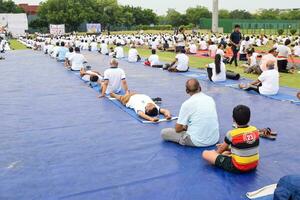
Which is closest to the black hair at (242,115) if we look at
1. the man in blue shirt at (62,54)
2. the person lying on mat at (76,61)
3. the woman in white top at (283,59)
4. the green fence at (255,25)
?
the woman in white top at (283,59)

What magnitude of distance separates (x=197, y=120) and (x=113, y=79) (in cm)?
433

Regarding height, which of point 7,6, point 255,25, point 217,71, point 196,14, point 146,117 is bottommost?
point 146,117

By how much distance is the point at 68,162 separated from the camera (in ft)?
15.3

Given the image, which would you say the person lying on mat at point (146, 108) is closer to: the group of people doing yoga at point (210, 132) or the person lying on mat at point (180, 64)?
the group of people doing yoga at point (210, 132)

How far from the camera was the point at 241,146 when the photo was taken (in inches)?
158

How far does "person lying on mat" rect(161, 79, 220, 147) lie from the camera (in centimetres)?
476

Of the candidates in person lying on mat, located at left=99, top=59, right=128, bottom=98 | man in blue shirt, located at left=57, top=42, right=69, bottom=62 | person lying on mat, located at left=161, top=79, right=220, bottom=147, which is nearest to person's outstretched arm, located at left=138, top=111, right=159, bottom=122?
person lying on mat, located at left=161, top=79, right=220, bottom=147

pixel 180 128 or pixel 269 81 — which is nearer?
pixel 180 128

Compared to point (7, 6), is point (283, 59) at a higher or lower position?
lower

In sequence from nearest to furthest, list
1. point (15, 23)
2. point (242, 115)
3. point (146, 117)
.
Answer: point (242, 115) < point (146, 117) < point (15, 23)

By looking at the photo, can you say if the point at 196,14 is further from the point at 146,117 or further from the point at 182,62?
the point at 146,117

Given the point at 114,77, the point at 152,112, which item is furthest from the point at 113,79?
the point at 152,112

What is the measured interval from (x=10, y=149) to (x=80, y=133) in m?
1.15

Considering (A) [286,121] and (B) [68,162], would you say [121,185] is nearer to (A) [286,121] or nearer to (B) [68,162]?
(B) [68,162]
